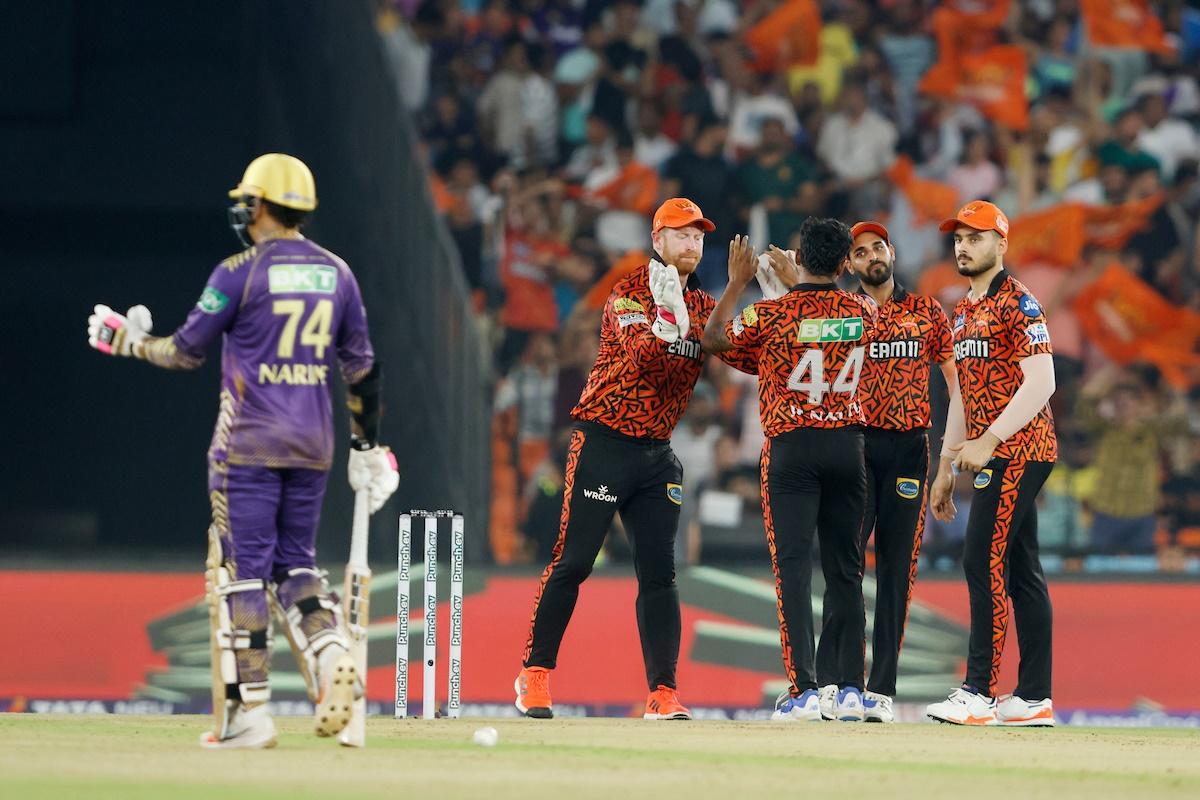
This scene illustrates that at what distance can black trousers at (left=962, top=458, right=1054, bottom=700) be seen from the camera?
8.37 m

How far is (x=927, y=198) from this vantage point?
1561 centimetres

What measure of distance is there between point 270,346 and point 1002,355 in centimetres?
347

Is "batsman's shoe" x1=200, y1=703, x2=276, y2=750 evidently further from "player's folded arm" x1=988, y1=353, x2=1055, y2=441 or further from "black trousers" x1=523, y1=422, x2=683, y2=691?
"player's folded arm" x1=988, y1=353, x2=1055, y2=441

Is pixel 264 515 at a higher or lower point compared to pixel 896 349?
lower

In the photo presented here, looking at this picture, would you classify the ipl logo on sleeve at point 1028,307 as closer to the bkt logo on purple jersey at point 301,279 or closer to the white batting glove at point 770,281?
the white batting glove at point 770,281

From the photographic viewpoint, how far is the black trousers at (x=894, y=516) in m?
8.62

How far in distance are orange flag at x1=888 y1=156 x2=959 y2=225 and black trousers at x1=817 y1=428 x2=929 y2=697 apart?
6994 mm

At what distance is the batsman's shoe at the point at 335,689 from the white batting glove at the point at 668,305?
246cm

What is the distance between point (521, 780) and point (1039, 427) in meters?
3.68

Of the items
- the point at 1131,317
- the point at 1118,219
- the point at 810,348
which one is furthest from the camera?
the point at 1118,219

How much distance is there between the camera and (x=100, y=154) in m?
12.6

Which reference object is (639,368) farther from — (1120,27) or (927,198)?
(1120,27)

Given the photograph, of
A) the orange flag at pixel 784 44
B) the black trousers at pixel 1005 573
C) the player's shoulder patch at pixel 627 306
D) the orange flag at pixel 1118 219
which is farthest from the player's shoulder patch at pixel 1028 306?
the orange flag at pixel 784 44

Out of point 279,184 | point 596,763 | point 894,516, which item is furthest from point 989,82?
point 596,763
